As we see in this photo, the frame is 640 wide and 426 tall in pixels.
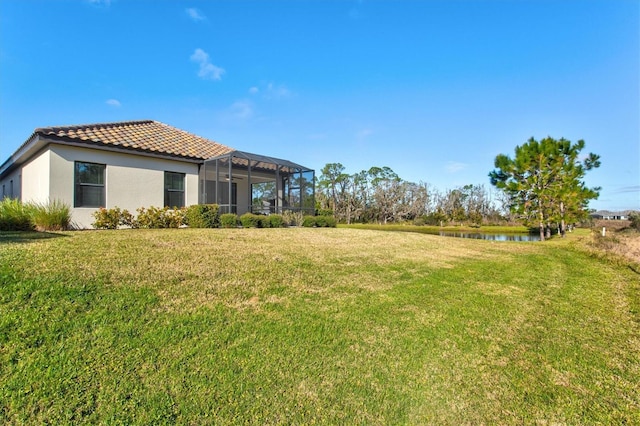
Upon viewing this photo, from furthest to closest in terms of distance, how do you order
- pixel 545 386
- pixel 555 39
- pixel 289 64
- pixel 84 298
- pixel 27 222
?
1. pixel 289 64
2. pixel 555 39
3. pixel 27 222
4. pixel 84 298
5. pixel 545 386

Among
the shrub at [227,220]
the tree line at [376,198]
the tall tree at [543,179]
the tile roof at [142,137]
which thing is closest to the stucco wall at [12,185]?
the tile roof at [142,137]

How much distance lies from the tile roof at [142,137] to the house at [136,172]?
1.1 inches

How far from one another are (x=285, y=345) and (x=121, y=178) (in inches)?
413

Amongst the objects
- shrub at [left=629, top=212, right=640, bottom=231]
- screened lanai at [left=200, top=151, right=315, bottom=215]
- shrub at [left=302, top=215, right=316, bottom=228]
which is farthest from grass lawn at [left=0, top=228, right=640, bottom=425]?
shrub at [left=629, top=212, right=640, bottom=231]

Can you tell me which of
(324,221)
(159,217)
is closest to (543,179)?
(324,221)

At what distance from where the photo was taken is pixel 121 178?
10.8 metres

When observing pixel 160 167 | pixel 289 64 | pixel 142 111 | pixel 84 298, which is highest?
pixel 289 64

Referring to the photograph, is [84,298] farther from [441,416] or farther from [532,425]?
[532,425]

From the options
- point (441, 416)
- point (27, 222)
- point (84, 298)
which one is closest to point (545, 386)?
point (441, 416)

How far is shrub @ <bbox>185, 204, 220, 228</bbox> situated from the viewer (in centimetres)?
1106

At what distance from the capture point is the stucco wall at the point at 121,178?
31.1 ft

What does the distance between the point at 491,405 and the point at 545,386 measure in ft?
2.16

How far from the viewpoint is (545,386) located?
2760 millimetres

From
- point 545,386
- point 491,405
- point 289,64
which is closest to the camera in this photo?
point 491,405
